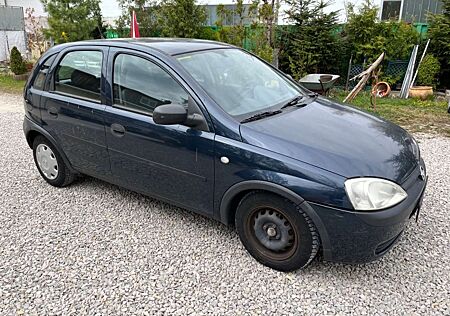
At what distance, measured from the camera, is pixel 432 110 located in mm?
7613

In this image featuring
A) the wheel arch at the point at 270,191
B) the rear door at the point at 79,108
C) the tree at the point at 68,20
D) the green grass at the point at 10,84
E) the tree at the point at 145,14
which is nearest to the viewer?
the wheel arch at the point at 270,191

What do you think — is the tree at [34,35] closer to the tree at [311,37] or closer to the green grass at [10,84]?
the green grass at [10,84]

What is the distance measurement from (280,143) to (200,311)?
1222 mm

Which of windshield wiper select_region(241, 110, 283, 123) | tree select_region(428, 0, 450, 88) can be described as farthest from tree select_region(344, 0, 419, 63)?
windshield wiper select_region(241, 110, 283, 123)

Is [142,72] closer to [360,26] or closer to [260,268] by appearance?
[260,268]

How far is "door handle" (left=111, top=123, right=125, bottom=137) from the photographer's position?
3176 millimetres

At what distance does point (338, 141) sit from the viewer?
103 inches

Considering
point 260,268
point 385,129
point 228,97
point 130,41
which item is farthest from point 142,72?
point 385,129

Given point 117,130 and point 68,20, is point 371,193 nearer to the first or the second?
point 117,130

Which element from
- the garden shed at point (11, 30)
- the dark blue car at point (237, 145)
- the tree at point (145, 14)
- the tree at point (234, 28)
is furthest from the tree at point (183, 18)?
the garden shed at point (11, 30)

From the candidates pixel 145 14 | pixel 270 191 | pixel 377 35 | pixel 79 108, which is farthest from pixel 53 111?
pixel 145 14

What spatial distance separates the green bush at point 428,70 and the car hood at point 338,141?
7.61m

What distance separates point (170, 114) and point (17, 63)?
38.2ft

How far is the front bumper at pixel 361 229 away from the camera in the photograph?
231 cm
